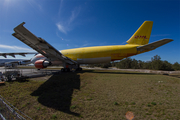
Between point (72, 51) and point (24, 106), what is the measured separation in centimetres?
1570

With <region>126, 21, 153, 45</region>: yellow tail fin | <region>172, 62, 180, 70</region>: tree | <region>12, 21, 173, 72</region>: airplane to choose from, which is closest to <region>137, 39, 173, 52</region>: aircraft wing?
<region>12, 21, 173, 72</region>: airplane

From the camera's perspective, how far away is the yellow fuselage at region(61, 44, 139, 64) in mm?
16552

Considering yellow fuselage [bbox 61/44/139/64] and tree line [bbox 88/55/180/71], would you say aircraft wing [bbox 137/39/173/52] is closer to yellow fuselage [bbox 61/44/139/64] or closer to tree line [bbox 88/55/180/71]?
yellow fuselage [bbox 61/44/139/64]

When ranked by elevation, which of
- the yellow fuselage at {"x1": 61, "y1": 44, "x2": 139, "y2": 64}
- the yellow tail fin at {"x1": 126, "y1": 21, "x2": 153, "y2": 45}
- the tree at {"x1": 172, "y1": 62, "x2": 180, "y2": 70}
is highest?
the yellow tail fin at {"x1": 126, "y1": 21, "x2": 153, "y2": 45}

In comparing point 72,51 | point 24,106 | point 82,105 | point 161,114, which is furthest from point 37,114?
point 72,51

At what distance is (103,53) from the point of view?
1741cm

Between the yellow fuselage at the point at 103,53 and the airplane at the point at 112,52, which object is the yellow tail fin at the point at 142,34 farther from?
the yellow fuselage at the point at 103,53

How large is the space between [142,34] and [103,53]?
8854 millimetres

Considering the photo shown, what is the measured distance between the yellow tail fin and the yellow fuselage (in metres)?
2.02

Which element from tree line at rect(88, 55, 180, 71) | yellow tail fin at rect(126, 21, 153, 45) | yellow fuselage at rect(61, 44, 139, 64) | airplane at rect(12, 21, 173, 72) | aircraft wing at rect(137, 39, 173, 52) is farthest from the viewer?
tree line at rect(88, 55, 180, 71)

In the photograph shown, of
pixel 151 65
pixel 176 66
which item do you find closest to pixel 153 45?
pixel 151 65

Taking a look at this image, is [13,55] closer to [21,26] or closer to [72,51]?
[72,51]

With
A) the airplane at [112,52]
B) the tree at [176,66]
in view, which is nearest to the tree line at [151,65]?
the tree at [176,66]

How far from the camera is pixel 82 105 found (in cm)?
439
